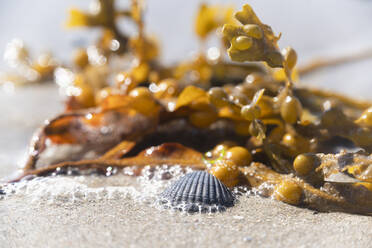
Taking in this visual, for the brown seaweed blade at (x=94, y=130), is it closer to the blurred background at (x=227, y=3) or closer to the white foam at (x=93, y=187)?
the white foam at (x=93, y=187)

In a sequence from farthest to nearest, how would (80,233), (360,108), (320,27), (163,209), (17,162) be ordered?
(320,27)
(360,108)
(17,162)
(163,209)
(80,233)

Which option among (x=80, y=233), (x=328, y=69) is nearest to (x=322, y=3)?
(x=328, y=69)

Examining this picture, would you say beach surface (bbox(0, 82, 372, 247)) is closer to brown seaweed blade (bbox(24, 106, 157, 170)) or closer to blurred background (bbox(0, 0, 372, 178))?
brown seaweed blade (bbox(24, 106, 157, 170))

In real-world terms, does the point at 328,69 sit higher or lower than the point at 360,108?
higher

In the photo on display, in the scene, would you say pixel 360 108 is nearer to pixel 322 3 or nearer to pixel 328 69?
pixel 328 69

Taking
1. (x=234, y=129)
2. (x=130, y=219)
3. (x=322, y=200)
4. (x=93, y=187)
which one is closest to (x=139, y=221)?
(x=130, y=219)

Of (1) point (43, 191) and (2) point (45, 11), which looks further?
(2) point (45, 11)

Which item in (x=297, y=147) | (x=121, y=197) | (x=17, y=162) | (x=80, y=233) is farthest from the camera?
(x=17, y=162)

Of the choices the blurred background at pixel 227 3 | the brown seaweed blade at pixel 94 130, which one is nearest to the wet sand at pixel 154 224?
the brown seaweed blade at pixel 94 130
